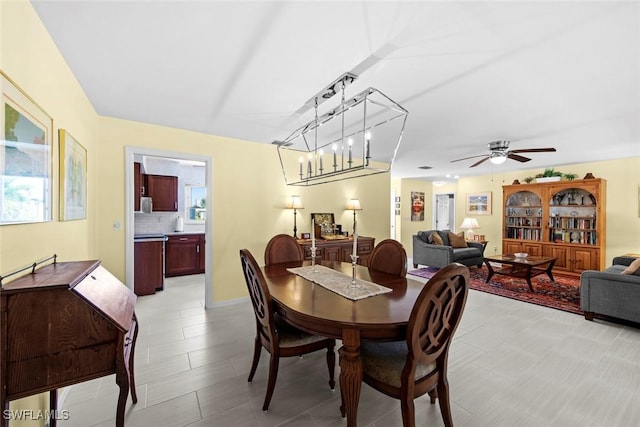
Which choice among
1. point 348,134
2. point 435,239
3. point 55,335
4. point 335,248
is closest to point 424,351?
point 55,335

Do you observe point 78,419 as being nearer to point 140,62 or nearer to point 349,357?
point 349,357

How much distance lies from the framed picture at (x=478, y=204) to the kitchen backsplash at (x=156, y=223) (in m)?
7.33

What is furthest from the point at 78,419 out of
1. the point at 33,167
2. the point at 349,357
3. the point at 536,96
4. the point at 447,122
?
the point at 536,96

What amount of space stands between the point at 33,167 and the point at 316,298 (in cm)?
172

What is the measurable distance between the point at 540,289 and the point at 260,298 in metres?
4.96

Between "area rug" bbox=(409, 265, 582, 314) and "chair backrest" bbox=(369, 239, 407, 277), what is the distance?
71.9 inches

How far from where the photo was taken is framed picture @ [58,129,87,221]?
1.81 meters

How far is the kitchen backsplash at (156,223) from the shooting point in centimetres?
525

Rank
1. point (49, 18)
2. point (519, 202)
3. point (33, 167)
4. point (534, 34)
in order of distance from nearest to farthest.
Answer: point (33, 167), point (49, 18), point (534, 34), point (519, 202)

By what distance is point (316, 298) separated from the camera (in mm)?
1796

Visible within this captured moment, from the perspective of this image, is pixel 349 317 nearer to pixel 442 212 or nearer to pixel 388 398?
pixel 388 398

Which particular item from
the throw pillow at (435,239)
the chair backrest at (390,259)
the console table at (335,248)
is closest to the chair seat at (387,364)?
the chair backrest at (390,259)

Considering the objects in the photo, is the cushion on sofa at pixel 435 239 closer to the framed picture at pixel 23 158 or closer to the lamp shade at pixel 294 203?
the lamp shade at pixel 294 203

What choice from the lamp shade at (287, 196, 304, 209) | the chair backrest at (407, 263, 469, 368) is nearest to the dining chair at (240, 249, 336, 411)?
the chair backrest at (407, 263, 469, 368)
